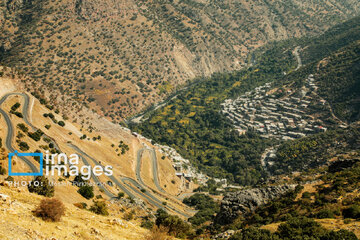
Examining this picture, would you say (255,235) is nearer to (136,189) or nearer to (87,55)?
Answer: (136,189)

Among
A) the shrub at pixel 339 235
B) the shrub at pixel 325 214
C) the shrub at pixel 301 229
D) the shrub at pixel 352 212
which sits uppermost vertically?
the shrub at pixel 352 212

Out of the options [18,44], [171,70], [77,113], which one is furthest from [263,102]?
[18,44]

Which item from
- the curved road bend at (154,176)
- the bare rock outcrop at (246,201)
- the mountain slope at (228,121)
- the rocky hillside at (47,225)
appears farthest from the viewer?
the mountain slope at (228,121)

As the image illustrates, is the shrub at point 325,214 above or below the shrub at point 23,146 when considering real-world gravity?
above

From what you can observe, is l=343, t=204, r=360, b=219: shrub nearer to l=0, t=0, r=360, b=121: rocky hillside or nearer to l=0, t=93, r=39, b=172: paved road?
l=0, t=93, r=39, b=172: paved road

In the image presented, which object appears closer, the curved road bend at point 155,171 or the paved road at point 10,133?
the paved road at point 10,133

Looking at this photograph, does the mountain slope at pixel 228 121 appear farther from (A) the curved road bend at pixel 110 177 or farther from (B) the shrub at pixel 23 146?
(B) the shrub at pixel 23 146

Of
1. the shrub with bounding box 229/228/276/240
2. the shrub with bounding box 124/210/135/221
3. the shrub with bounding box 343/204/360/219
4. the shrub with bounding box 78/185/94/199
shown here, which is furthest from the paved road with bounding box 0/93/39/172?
the shrub with bounding box 343/204/360/219

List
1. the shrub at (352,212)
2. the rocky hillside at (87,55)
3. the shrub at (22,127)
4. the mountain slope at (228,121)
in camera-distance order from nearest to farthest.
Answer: the shrub at (352,212)
the shrub at (22,127)
the mountain slope at (228,121)
the rocky hillside at (87,55)

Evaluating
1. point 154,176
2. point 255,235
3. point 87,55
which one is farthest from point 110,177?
point 87,55

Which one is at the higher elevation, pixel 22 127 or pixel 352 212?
pixel 352 212

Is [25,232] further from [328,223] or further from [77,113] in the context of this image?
[77,113]

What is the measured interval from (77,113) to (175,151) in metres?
46.3

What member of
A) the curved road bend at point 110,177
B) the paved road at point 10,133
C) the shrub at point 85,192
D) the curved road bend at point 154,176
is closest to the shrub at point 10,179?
the paved road at point 10,133
